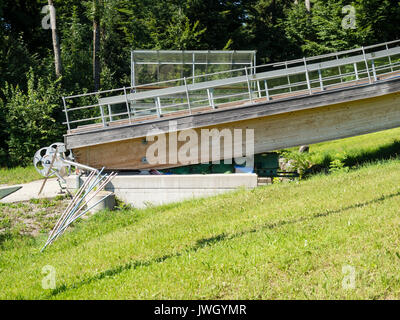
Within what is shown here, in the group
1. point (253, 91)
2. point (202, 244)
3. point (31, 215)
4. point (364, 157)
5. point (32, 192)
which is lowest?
point (364, 157)

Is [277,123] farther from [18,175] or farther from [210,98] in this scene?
[18,175]

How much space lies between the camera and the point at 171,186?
41.6 ft

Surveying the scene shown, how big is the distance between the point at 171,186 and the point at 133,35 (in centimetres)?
2049

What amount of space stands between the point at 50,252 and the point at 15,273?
126cm

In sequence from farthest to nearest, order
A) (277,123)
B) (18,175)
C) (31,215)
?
(18,175) < (277,123) < (31,215)

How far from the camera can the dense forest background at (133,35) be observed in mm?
23609

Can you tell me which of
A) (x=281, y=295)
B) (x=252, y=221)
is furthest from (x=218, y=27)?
(x=281, y=295)

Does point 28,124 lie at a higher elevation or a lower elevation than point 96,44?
lower

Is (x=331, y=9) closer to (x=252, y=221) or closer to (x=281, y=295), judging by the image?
(x=252, y=221)

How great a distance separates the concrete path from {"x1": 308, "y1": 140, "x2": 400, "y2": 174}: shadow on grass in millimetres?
9936

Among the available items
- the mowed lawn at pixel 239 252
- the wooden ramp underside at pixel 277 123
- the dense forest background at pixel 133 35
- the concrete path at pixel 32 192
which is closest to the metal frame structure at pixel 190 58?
the wooden ramp underside at pixel 277 123

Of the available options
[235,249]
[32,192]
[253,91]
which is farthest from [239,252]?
[32,192]

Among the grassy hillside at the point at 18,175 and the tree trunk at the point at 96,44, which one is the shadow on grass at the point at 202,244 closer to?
the grassy hillside at the point at 18,175

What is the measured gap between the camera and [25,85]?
23609 mm
